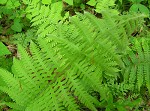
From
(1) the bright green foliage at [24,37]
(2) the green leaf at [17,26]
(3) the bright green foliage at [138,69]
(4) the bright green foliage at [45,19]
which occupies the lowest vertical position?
(3) the bright green foliage at [138,69]

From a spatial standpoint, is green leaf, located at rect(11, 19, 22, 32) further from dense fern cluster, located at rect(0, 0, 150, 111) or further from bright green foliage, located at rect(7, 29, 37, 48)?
dense fern cluster, located at rect(0, 0, 150, 111)

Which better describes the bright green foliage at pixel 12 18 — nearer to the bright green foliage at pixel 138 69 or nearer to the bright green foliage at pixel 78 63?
the bright green foliage at pixel 78 63

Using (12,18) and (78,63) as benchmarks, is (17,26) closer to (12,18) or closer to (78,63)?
(12,18)

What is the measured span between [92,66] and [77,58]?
14 centimetres

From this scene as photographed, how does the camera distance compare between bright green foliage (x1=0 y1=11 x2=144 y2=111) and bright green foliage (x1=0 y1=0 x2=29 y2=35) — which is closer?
bright green foliage (x1=0 y1=11 x2=144 y2=111)

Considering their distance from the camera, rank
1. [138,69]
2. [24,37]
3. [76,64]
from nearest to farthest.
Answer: [76,64] → [138,69] → [24,37]

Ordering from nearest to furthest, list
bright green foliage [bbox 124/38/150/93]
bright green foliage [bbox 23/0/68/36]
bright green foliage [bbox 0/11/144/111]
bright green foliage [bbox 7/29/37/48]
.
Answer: bright green foliage [bbox 0/11/144/111]
bright green foliage [bbox 124/38/150/93]
bright green foliage [bbox 23/0/68/36]
bright green foliage [bbox 7/29/37/48]

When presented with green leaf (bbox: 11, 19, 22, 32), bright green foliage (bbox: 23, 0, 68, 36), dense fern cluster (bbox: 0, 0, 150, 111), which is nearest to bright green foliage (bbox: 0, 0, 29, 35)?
green leaf (bbox: 11, 19, 22, 32)

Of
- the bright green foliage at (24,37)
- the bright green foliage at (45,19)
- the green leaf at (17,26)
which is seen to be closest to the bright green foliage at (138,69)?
the bright green foliage at (45,19)

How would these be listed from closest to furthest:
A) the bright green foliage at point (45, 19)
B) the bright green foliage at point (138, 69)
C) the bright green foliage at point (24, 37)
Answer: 1. the bright green foliage at point (138, 69)
2. the bright green foliage at point (45, 19)
3. the bright green foliage at point (24, 37)

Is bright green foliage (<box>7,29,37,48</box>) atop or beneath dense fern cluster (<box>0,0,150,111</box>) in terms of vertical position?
beneath

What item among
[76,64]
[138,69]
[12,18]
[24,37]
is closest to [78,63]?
[76,64]

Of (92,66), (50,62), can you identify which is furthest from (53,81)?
(92,66)

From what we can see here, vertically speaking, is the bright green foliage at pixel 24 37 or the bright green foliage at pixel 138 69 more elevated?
the bright green foliage at pixel 24 37
